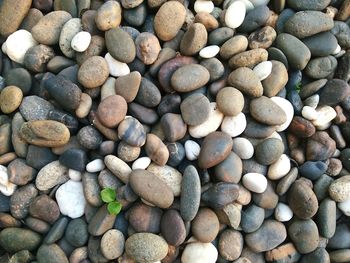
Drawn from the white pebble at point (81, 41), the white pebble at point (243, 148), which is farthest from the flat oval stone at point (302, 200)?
the white pebble at point (81, 41)

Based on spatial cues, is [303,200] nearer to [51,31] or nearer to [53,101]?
[53,101]

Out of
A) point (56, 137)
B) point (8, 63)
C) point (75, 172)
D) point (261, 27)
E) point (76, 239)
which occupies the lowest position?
point (76, 239)

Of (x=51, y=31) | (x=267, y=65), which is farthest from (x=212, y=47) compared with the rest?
(x=51, y=31)

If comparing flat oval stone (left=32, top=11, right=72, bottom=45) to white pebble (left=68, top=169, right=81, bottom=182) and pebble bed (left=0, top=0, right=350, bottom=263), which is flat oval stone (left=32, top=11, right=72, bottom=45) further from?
white pebble (left=68, top=169, right=81, bottom=182)

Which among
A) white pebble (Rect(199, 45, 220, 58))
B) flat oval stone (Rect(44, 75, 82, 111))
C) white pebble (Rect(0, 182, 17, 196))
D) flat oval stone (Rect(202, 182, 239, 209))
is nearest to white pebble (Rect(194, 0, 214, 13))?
white pebble (Rect(199, 45, 220, 58))

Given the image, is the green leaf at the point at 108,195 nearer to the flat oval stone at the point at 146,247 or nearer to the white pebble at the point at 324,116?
the flat oval stone at the point at 146,247

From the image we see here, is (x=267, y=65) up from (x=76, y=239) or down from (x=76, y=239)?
up

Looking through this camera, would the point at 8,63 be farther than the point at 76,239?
Yes
